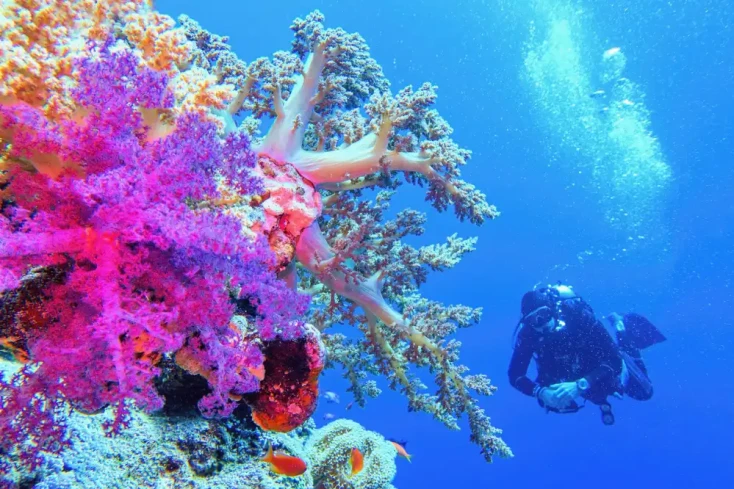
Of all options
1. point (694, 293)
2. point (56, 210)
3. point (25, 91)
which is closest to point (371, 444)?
point (56, 210)

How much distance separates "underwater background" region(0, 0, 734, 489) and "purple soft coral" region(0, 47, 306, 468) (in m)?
45.8

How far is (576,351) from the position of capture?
9727 millimetres

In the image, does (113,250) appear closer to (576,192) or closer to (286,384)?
(286,384)

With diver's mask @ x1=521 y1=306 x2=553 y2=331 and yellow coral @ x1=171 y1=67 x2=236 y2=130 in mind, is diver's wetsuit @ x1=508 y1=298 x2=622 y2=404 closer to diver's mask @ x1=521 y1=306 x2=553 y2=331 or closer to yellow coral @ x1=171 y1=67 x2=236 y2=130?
diver's mask @ x1=521 y1=306 x2=553 y2=331

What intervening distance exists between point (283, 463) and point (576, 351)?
8.82 m

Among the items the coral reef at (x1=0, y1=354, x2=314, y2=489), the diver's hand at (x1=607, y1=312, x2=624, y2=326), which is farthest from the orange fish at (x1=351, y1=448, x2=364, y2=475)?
the diver's hand at (x1=607, y1=312, x2=624, y2=326)

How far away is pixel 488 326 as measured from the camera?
5756 cm

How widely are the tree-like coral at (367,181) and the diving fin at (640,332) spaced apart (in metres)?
8.49

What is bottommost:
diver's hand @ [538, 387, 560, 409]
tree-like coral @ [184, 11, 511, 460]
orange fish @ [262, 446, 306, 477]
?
orange fish @ [262, 446, 306, 477]

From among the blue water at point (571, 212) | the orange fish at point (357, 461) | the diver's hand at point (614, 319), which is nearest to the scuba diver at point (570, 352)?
the diver's hand at point (614, 319)

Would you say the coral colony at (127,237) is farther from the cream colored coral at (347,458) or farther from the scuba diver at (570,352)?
the scuba diver at (570,352)

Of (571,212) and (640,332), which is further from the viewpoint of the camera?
(571,212)

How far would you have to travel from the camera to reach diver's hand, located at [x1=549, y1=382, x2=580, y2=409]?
862 centimetres

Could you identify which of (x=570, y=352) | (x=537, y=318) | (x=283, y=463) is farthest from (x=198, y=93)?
(x=570, y=352)
